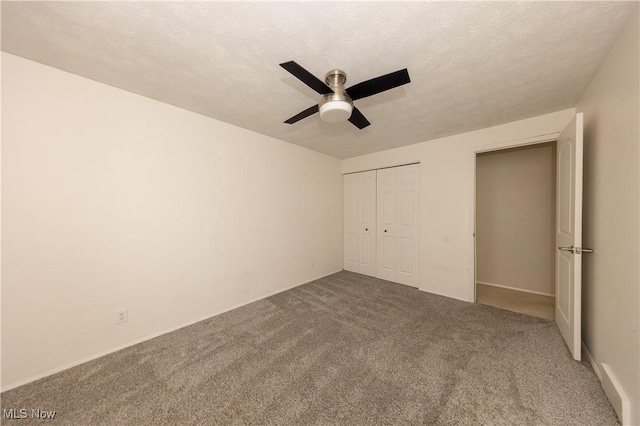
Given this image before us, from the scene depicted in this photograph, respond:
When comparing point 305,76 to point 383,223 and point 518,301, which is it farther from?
point 518,301

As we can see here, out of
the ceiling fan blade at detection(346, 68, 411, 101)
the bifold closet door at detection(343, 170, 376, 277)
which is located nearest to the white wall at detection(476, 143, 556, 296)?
the bifold closet door at detection(343, 170, 376, 277)

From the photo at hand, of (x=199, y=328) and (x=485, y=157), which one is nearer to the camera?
(x=199, y=328)

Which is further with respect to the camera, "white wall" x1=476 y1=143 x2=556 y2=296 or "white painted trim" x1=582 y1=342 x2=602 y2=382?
"white wall" x1=476 y1=143 x2=556 y2=296

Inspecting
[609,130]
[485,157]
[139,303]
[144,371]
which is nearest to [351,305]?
[144,371]

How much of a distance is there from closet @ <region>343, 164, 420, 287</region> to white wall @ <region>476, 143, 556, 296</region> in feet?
4.31

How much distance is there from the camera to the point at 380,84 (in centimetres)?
147

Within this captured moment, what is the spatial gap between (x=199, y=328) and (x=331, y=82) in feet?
8.98

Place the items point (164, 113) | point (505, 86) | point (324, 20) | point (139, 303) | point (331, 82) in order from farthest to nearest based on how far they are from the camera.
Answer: point (164, 113) < point (139, 303) < point (505, 86) < point (331, 82) < point (324, 20)

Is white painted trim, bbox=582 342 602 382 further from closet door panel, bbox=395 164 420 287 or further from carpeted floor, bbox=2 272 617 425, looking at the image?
closet door panel, bbox=395 164 420 287

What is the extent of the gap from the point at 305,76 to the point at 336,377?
7.00ft

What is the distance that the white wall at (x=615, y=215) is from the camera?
125 cm

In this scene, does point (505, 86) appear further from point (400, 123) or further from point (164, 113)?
point (164, 113)

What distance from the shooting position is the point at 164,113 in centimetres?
230

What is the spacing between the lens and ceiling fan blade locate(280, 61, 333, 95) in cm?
125
